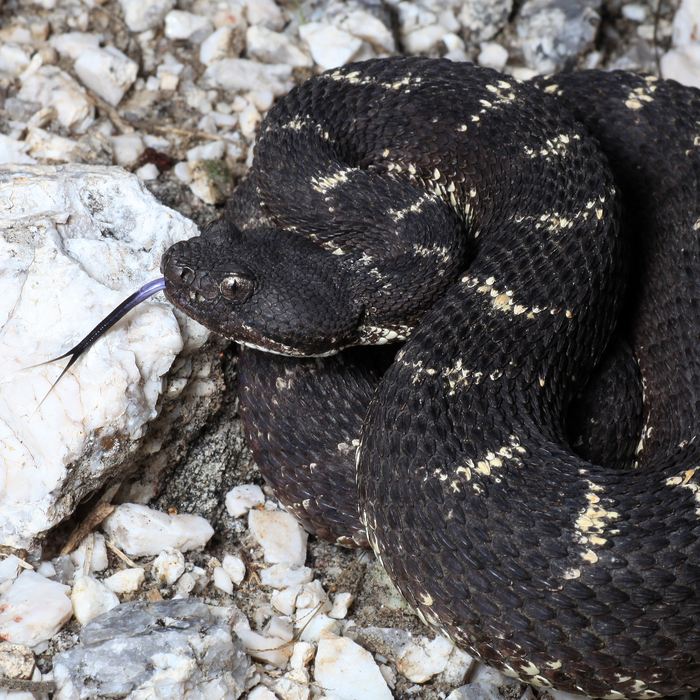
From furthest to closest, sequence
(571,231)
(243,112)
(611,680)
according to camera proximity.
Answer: (243,112), (571,231), (611,680)

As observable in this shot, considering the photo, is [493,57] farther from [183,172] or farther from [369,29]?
[183,172]

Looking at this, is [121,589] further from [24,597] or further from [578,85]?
[578,85]

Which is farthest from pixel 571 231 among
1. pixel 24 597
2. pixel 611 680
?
pixel 24 597

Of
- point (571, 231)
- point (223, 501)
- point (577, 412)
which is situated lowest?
point (223, 501)

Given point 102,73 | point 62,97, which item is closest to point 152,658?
point 62,97

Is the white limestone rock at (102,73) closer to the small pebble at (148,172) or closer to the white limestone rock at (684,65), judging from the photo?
the small pebble at (148,172)

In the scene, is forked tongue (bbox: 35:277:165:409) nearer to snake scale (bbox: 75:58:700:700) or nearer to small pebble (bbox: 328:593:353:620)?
snake scale (bbox: 75:58:700:700)

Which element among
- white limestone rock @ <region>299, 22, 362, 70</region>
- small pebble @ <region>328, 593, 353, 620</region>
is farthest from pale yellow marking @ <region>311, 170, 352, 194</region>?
small pebble @ <region>328, 593, 353, 620</region>
